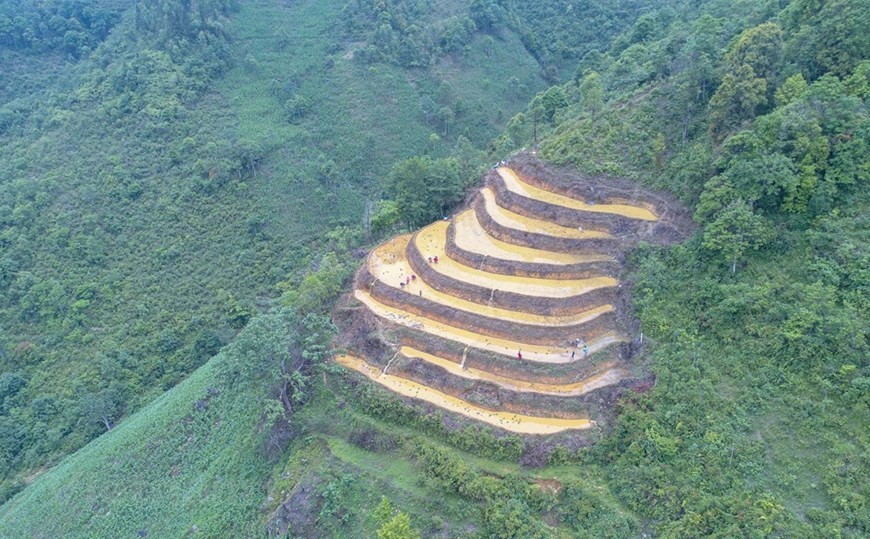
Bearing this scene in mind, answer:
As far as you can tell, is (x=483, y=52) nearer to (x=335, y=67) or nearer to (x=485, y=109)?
(x=485, y=109)

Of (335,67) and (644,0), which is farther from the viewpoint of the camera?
(644,0)

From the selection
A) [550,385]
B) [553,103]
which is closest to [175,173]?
[553,103]

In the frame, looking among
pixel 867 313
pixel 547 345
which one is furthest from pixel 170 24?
pixel 867 313

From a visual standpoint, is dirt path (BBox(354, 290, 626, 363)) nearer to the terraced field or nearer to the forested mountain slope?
the terraced field

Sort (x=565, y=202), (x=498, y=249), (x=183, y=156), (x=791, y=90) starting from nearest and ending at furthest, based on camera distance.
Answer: (x=791, y=90) → (x=498, y=249) → (x=565, y=202) → (x=183, y=156)

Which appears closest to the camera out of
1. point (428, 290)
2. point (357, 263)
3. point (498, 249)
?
point (428, 290)

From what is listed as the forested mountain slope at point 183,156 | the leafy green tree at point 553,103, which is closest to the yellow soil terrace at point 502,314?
the forested mountain slope at point 183,156

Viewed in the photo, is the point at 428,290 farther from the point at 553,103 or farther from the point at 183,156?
the point at 183,156
